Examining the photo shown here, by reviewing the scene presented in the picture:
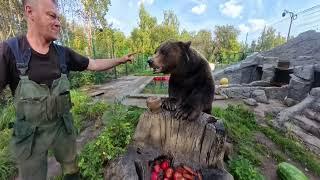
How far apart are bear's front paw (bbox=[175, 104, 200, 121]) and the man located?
1193mm

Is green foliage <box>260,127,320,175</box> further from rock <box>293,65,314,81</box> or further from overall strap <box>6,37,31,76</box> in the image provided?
overall strap <box>6,37,31,76</box>

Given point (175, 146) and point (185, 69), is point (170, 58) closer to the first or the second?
point (185, 69)

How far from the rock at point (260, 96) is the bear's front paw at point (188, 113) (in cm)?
680

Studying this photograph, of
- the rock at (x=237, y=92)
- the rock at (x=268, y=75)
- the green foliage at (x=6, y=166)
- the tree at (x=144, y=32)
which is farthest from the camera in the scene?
the tree at (x=144, y=32)

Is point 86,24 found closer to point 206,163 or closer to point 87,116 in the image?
point 87,116

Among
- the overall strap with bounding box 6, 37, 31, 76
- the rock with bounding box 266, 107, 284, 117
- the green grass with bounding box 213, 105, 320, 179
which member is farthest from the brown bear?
the rock with bounding box 266, 107, 284, 117

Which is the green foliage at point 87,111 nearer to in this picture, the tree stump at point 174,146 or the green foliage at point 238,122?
the green foliage at point 238,122

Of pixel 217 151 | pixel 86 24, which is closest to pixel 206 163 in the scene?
pixel 217 151

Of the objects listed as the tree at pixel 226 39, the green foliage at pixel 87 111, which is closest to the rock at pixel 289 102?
the green foliage at pixel 87 111

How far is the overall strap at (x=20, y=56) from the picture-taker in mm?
2193

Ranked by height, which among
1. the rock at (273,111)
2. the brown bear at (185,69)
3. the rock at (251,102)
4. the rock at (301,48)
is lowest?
the rock at (273,111)

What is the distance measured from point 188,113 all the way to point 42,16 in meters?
1.70

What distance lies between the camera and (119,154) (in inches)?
121

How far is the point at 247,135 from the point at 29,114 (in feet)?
14.6
